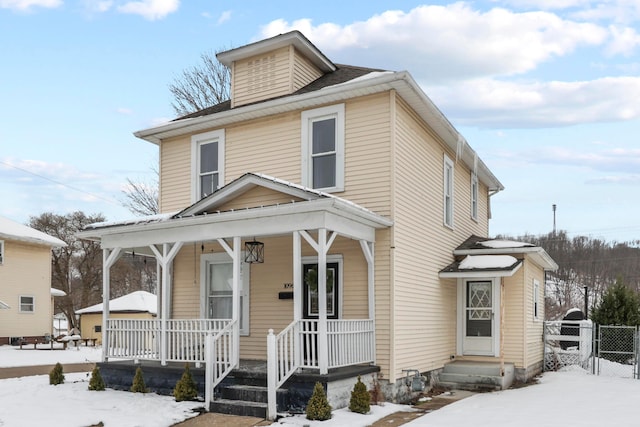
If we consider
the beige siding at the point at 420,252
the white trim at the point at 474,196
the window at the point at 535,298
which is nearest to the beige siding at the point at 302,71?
the beige siding at the point at 420,252

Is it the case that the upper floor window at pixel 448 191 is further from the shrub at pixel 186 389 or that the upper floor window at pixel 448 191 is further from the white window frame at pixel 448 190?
the shrub at pixel 186 389

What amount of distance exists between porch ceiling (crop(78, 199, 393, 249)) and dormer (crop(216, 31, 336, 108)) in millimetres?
3914

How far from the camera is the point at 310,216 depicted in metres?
9.94

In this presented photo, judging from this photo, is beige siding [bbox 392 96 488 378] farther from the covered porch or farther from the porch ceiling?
the porch ceiling

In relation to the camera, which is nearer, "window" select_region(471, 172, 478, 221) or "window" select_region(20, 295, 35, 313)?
"window" select_region(471, 172, 478, 221)

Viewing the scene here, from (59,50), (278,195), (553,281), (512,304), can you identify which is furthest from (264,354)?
(553,281)

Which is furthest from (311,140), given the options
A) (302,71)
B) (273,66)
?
(273,66)

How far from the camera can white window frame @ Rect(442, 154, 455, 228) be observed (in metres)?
15.0

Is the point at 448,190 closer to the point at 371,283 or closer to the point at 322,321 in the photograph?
the point at 371,283

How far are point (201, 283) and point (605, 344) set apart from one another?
537 inches

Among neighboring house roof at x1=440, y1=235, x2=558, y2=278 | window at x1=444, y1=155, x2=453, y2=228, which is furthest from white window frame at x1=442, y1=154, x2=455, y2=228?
neighboring house roof at x1=440, y1=235, x2=558, y2=278

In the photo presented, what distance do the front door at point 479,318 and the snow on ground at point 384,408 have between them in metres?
1.71

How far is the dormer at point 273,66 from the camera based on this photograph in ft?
44.9

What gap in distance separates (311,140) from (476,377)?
20.8 feet
